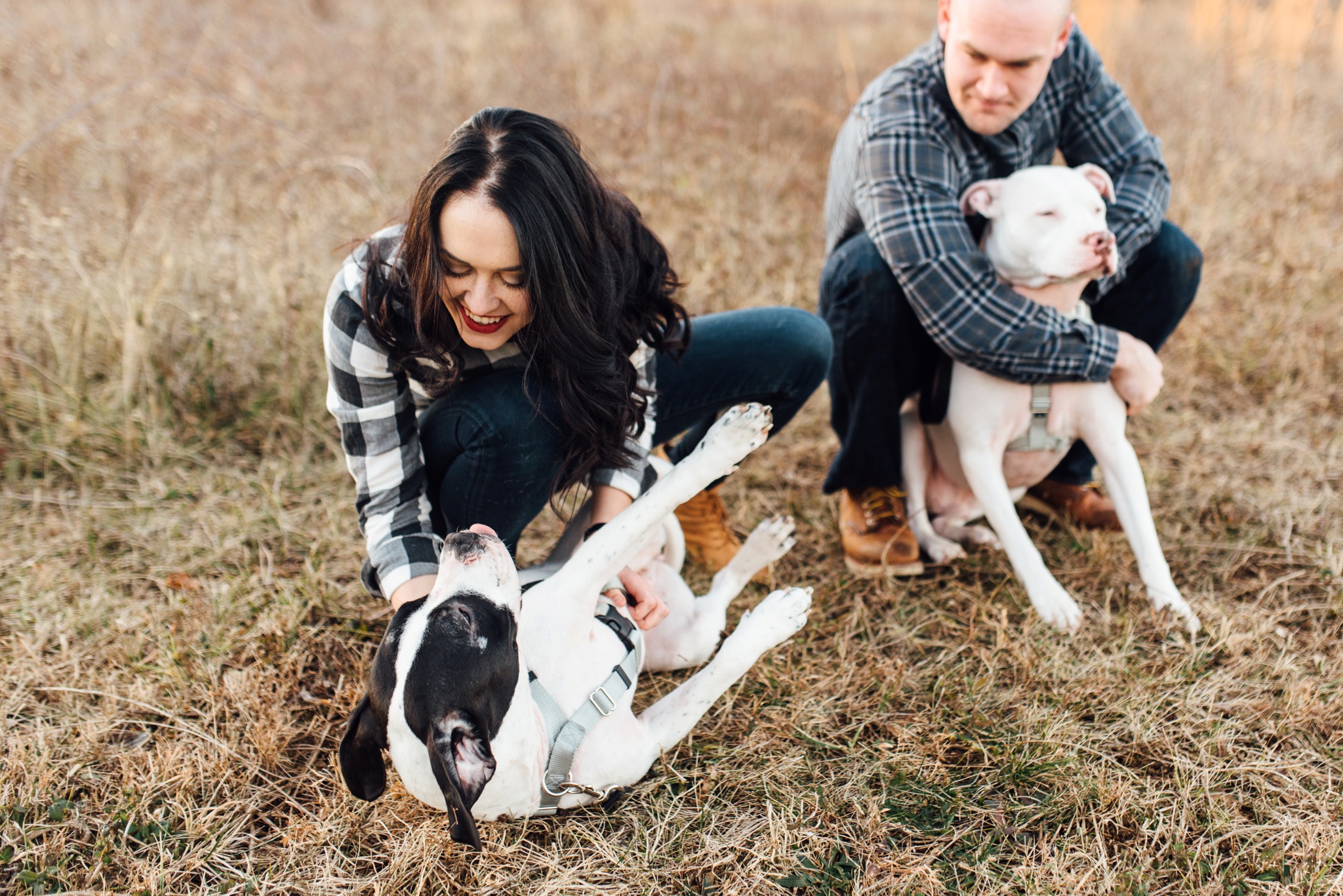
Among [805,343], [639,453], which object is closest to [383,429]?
[639,453]

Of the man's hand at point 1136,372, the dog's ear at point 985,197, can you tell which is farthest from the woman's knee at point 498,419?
the man's hand at point 1136,372

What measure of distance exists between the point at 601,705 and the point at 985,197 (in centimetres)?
176

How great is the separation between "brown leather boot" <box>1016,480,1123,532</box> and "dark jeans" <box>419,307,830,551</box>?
38.3 inches

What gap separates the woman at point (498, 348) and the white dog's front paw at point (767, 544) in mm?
364

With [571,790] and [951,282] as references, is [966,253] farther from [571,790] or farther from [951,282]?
[571,790]

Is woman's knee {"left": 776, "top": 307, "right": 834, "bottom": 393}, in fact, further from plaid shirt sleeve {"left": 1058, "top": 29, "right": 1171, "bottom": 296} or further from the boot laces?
plaid shirt sleeve {"left": 1058, "top": 29, "right": 1171, "bottom": 296}

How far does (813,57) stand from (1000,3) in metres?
4.78

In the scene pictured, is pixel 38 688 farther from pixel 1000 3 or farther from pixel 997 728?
pixel 1000 3

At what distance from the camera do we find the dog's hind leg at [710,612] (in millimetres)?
2447

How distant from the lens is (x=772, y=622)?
2182 mm

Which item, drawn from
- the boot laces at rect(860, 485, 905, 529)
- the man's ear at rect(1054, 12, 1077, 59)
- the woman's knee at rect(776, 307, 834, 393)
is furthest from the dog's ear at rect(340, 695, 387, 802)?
the man's ear at rect(1054, 12, 1077, 59)

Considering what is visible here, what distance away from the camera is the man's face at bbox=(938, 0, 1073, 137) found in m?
2.35

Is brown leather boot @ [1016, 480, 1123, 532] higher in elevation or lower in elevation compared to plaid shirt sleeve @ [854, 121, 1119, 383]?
lower

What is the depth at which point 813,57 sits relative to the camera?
6793 mm
